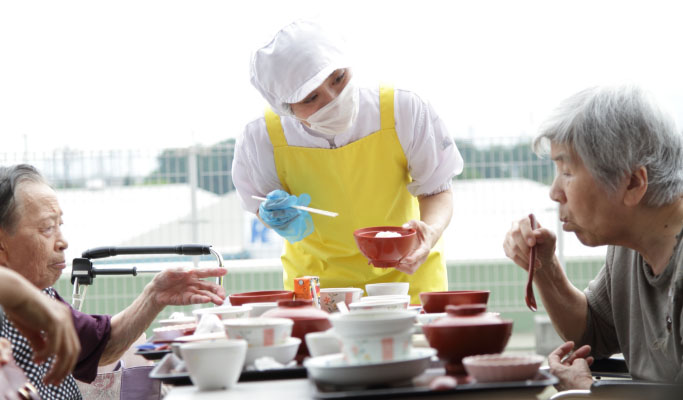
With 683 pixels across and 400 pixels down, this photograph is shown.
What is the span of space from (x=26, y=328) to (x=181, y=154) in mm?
4876

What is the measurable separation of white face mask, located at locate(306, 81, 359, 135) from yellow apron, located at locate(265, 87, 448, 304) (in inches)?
4.2

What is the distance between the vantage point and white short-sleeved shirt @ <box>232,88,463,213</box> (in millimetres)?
2791

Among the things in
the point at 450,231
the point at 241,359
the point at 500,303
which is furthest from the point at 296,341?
the point at 500,303

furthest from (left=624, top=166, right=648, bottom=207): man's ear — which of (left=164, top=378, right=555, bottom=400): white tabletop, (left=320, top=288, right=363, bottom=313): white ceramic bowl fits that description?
(left=320, top=288, right=363, bottom=313): white ceramic bowl

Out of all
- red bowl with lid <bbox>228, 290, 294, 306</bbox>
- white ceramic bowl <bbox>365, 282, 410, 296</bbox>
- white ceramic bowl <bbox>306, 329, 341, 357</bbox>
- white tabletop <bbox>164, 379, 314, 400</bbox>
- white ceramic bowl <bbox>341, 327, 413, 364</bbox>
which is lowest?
white ceramic bowl <bbox>365, 282, 410, 296</bbox>

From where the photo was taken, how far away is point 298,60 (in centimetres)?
257

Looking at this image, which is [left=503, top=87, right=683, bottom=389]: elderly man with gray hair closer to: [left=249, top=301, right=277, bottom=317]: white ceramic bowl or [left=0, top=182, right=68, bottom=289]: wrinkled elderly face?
[left=249, top=301, right=277, bottom=317]: white ceramic bowl

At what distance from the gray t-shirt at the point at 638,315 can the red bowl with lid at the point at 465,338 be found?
0.55m

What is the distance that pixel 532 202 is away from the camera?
6266 mm

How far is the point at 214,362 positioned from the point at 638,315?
1.21 m

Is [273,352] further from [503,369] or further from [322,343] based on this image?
[503,369]

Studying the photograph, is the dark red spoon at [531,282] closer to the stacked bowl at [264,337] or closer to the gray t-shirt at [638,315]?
the gray t-shirt at [638,315]

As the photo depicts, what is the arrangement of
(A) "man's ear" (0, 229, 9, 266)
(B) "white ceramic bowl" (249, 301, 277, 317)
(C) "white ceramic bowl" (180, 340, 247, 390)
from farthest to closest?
(A) "man's ear" (0, 229, 9, 266) < (B) "white ceramic bowl" (249, 301, 277, 317) < (C) "white ceramic bowl" (180, 340, 247, 390)

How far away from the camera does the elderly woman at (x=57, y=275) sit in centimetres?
220
